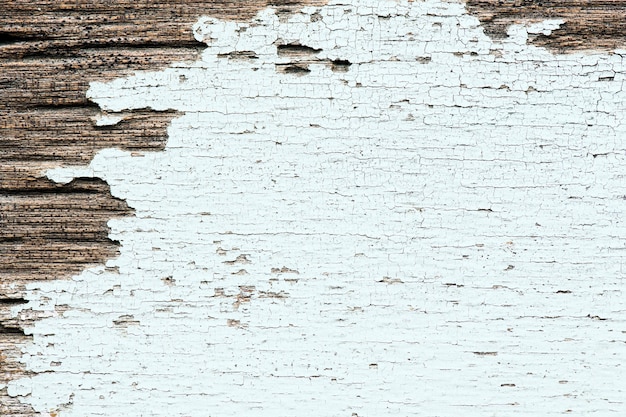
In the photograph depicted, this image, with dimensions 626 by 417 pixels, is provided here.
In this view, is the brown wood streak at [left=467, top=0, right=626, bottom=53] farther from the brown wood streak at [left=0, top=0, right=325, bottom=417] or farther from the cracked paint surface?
the brown wood streak at [left=0, top=0, right=325, bottom=417]

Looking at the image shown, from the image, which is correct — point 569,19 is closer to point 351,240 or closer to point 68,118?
point 351,240

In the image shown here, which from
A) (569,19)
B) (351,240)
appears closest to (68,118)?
(351,240)

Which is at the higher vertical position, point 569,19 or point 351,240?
point 569,19

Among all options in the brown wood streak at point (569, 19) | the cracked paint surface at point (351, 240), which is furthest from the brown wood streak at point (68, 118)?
the brown wood streak at point (569, 19)

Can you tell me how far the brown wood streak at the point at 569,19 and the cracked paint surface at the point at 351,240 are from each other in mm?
25

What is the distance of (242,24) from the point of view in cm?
78

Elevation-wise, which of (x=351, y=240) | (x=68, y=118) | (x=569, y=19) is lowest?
(x=351, y=240)

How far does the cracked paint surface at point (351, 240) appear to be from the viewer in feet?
2.54

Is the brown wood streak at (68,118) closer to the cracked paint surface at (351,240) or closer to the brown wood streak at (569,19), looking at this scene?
the cracked paint surface at (351,240)

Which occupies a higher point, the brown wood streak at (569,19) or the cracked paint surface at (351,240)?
the brown wood streak at (569,19)

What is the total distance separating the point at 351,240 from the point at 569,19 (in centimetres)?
49

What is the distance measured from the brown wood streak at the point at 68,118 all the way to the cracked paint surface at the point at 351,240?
0.07 feet

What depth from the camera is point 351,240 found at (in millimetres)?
780

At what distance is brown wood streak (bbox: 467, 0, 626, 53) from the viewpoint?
77 centimetres
